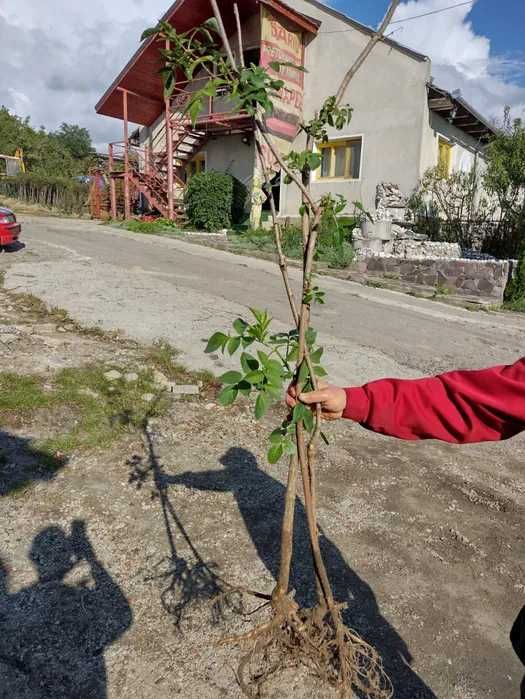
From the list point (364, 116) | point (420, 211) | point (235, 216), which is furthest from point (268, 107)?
point (235, 216)

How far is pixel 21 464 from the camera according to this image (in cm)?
336

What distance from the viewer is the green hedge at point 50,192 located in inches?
985

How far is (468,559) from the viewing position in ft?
9.18

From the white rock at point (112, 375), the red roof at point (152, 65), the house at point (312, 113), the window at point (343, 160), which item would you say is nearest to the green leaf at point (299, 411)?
the white rock at point (112, 375)

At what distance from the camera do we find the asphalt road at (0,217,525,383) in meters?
6.39

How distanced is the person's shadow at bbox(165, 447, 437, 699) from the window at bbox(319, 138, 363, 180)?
572 inches

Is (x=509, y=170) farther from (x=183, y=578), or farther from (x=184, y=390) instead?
(x=183, y=578)

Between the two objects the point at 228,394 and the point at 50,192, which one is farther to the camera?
the point at 50,192

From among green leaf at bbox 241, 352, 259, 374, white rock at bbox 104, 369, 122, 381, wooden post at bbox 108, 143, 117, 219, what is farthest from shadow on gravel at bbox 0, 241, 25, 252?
green leaf at bbox 241, 352, 259, 374

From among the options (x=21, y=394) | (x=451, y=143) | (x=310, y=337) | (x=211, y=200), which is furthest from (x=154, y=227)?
(x=310, y=337)

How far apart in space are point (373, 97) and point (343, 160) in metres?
2.02

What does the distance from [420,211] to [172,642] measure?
14.6 m

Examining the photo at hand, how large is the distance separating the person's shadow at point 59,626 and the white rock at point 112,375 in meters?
2.15

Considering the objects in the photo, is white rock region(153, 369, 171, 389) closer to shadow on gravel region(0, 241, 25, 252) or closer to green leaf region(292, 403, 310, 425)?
green leaf region(292, 403, 310, 425)
